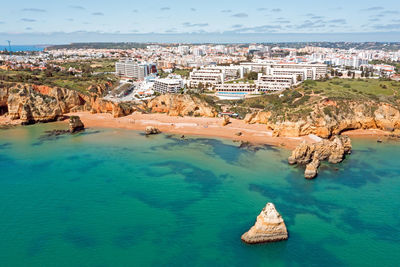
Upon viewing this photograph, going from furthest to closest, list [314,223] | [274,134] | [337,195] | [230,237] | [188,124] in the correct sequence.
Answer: [188,124]
[274,134]
[337,195]
[314,223]
[230,237]

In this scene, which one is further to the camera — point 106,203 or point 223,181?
point 223,181

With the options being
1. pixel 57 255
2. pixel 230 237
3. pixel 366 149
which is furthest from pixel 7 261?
pixel 366 149

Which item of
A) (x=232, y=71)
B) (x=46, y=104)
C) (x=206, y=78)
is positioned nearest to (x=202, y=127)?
(x=46, y=104)

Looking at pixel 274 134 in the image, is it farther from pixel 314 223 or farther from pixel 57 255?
pixel 57 255

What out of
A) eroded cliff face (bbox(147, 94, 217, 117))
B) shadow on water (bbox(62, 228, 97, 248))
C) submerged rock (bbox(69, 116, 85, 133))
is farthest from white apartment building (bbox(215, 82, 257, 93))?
shadow on water (bbox(62, 228, 97, 248))

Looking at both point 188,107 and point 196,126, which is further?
point 188,107

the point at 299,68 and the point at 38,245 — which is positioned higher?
the point at 299,68

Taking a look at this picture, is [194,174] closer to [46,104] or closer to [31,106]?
[46,104]
